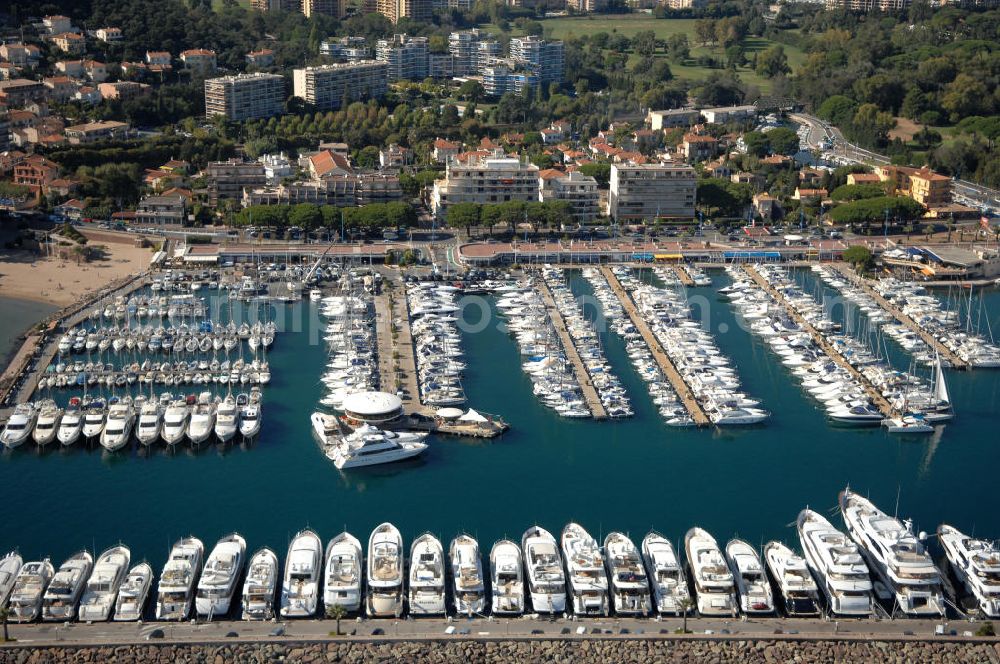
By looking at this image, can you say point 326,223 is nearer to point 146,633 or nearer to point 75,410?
point 75,410

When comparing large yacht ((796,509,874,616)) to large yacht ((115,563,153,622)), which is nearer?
large yacht ((115,563,153,622))

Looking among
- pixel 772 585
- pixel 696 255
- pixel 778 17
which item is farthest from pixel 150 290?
pixel 778 17

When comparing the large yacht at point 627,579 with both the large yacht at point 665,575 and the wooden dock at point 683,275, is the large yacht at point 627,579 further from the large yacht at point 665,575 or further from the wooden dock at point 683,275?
the wooden dock at point 683,275

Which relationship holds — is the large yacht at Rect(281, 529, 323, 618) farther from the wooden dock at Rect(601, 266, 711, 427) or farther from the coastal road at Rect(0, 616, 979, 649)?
the wooden dock at Rect(601, 266, 711, 427)

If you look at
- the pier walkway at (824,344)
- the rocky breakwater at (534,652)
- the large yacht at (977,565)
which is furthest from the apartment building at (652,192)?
the rocky breakwater at (534,652)

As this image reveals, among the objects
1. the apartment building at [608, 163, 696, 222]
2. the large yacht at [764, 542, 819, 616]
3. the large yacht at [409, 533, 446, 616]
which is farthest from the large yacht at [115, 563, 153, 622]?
the apartment building at [608, 163, 696, 222]

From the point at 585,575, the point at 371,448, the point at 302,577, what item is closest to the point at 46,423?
the point at 371,448
